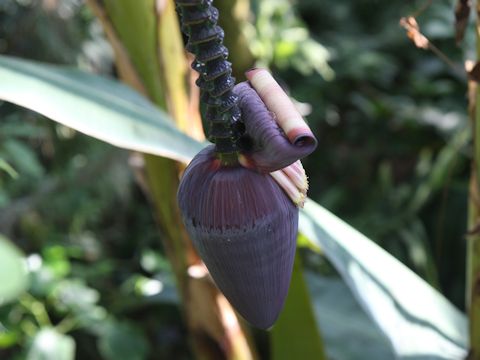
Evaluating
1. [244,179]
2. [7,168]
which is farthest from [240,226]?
[7,168]

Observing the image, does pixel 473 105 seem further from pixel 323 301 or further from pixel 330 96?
pixel 330 96

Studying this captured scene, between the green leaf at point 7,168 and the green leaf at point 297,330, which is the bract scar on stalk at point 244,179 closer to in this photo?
the green leaf at point 7,168

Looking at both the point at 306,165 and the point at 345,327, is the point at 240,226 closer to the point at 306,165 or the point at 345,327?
the point at 345,327

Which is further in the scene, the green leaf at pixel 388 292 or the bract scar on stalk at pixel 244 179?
the green leaf at pixel 388 292

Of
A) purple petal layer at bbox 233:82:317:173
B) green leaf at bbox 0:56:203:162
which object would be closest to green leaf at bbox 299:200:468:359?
green leaf at bbox 0:56:203:162

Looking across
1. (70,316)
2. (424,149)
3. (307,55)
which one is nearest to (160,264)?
(70,316)

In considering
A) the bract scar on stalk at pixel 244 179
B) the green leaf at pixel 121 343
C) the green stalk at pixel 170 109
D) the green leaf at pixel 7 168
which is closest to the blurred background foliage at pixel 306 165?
the green leaf at pixel 121 343

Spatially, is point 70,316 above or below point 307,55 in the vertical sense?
below
